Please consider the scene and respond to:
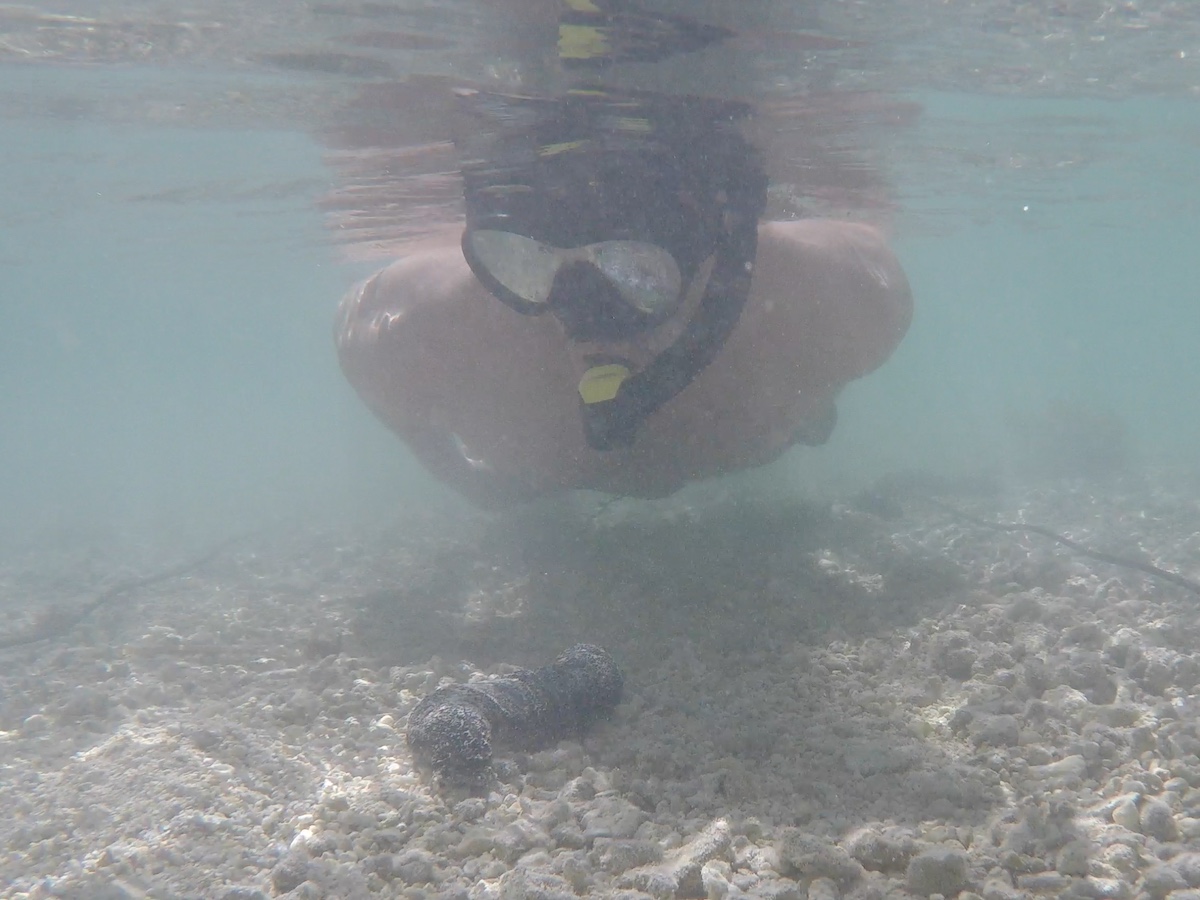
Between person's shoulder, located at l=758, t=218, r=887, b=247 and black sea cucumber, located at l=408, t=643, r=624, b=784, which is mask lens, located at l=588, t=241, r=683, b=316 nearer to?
person's shoulder, located at l=758, t=218, r=887, b=247

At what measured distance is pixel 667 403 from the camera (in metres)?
8.00

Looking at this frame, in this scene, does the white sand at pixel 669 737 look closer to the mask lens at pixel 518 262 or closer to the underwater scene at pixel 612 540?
the underwater scene at pixel 612 540

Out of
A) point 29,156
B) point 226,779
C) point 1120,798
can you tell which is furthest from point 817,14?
point 29,156

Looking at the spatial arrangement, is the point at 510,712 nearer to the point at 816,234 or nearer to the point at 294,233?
the point at 816,234

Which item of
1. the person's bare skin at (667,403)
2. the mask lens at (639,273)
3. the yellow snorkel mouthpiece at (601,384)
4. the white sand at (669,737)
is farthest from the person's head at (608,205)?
the white sand at (669,737)

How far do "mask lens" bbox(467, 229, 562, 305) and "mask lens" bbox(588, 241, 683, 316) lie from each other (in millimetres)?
587

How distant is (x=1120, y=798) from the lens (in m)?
3.52

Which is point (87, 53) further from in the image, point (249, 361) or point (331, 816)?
point (249, 361)

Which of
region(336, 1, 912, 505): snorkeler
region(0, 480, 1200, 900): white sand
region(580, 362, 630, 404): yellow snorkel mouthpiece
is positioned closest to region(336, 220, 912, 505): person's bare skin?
region(336, 1, 912, 505): snorkeler

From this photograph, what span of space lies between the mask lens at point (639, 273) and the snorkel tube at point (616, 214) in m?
0.02

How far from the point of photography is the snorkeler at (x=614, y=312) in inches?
275

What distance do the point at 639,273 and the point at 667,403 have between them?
167 cm

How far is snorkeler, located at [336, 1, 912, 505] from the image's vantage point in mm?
6980

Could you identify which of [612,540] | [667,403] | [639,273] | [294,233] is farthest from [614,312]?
[294,233]
